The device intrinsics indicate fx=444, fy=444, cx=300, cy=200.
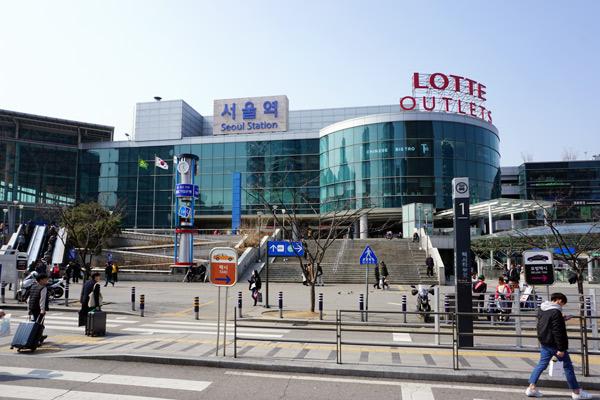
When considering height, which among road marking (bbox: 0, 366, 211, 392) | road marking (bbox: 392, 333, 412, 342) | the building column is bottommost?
road marking (bbox: 392, 333, 412, 342)

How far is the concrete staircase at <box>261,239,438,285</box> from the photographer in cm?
3197

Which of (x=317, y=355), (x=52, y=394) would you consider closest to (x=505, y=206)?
(x=317, y=355)

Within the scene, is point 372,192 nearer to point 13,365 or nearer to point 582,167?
point 13,365

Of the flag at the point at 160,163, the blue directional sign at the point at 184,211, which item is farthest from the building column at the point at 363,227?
the flag at the point at 160,163

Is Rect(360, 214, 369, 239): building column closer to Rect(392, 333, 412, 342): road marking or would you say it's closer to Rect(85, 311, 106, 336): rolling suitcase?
Rect(392, 333, 412, 342): road marking

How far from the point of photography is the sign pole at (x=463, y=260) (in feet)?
34.3

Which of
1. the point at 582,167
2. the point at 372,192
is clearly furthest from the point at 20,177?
the point at 582,167

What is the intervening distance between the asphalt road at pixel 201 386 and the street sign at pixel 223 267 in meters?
1.80

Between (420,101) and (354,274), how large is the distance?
2609cm

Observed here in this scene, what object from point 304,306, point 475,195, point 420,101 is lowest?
point 304,306

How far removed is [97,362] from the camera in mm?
9281

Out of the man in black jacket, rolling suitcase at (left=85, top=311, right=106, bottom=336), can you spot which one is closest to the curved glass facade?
rolling suitcase at (left=85, top=311, right=106, bottom=336)

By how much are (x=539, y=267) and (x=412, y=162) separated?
39223mm

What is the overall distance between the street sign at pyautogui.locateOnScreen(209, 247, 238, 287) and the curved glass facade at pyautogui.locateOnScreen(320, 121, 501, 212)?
3936 centimetres
